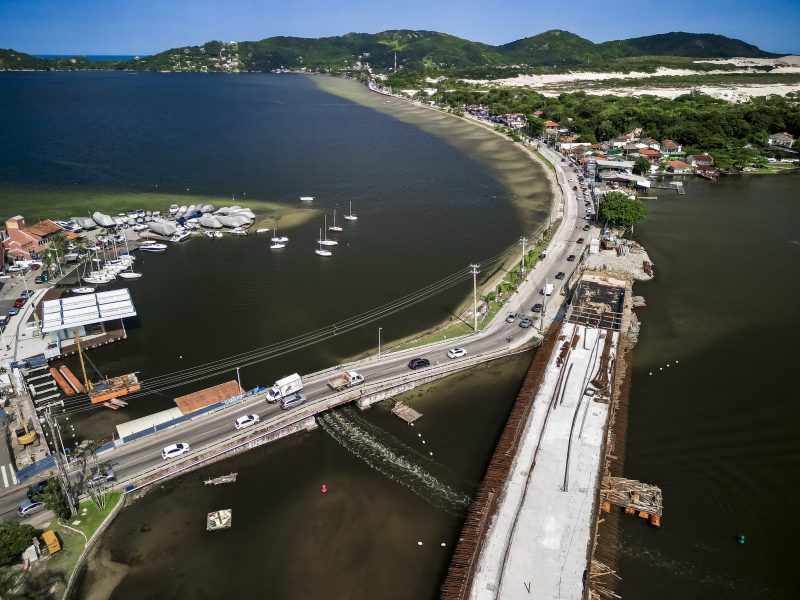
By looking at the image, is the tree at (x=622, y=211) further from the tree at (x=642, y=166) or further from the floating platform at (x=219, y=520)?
the floating platform at (x=219, y=520)

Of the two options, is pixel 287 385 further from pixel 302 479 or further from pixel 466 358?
pixel 466 358

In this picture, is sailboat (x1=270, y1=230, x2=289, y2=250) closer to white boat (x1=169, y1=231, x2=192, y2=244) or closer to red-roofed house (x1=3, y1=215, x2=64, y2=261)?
white boat (x1=169, y1=231, x2=192, y2=244)

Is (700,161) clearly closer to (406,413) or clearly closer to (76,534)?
(406,413)

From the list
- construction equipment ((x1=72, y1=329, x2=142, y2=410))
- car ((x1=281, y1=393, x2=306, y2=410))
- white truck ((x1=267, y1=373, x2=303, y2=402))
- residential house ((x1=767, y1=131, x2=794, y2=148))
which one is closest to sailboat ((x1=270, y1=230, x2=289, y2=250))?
construction equipment ((x1=72, y1=329, x2=142, y2=410))

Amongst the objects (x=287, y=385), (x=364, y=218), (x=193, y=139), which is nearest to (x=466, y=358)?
(x=287, y=385)

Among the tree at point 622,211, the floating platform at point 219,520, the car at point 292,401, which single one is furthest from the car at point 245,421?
the tree at point 622,211

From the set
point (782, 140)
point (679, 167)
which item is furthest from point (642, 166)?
point (782, 140)
